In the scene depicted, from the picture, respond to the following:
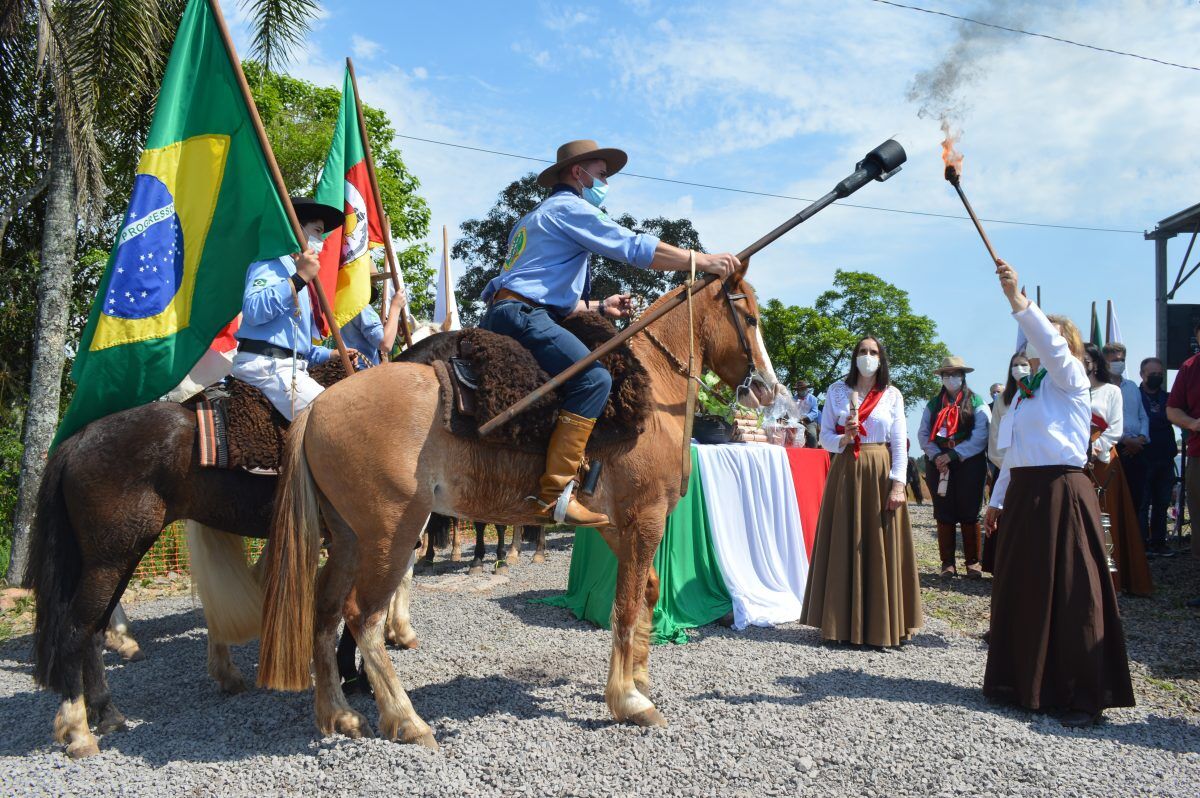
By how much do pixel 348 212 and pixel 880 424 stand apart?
4407 mm

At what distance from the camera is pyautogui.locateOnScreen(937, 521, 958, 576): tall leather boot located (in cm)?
905

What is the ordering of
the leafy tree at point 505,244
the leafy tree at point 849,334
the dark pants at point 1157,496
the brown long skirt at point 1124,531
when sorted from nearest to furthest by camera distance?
1. the brown long skirt at point 1124,531
2. the dark pants at point 1157,496
3. the leafy tree at point 505,244
4. the leafy tree at point 849,334

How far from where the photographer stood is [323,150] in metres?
18.0

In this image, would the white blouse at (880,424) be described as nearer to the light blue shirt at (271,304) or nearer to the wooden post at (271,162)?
the wooden post at (271,162)

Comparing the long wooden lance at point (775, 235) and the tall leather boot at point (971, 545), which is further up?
the long wooden lance at point (775, 235)

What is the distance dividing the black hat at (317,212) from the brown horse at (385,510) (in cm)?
152

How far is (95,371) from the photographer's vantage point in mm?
4172

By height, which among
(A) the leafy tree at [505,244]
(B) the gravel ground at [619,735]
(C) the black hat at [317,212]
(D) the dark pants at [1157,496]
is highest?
(A) the leafy tree at [505,244]

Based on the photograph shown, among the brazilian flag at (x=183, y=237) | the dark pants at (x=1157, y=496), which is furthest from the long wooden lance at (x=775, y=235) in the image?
the dark pants at (x=1157, y=496)

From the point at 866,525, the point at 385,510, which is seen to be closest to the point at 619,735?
the point at 385,510

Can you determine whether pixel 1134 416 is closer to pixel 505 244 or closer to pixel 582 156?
pixel 582 156

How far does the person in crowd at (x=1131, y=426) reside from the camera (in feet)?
30.0

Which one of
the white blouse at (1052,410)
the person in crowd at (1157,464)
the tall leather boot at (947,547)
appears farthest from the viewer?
the person in crowd at (1157,464)

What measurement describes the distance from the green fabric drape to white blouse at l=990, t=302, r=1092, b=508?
242cm
